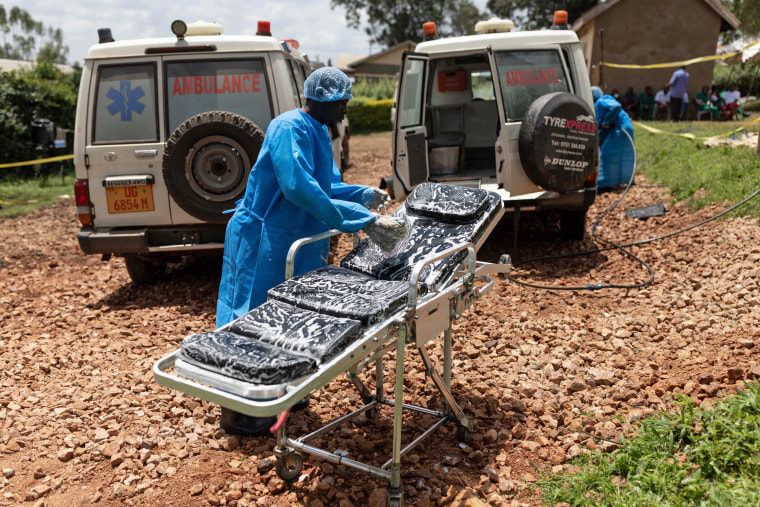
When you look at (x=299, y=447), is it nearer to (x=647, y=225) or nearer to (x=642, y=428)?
(x=642, y=428)

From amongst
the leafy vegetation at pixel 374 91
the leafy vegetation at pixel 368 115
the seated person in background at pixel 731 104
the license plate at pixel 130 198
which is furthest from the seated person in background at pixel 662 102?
the license plate at pixel 130 198

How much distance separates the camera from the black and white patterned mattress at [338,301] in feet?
7.93

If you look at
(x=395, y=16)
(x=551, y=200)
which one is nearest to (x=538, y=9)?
(x=395, y=16)

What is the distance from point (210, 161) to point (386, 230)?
8.90 feet

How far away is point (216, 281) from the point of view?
261 inches

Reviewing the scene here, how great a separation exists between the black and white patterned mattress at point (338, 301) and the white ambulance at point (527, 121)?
2.67 meters

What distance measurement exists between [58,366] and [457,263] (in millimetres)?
3202

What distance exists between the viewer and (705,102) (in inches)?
796

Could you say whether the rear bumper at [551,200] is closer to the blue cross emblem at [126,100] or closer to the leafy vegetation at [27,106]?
the blue cross emblem at [126,100]

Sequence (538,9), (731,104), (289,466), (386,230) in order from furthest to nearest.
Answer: (538,9) → (731,104) → (386,230) → (289,466)

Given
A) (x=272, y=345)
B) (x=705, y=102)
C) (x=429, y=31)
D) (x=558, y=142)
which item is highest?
(x=429, y=31)

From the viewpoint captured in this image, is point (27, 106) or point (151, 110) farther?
point (27, 106)

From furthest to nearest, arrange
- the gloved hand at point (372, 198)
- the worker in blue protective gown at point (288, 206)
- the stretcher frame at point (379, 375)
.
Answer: the gloved hand at point (372, 198) < the worker in blue protective gown at point (288, 206) < the stretcher frame at point (379, 375)

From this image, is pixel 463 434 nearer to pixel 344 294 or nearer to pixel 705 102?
pixel 344 294
